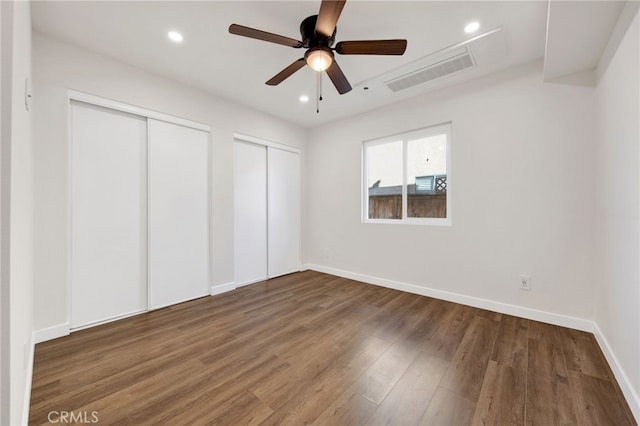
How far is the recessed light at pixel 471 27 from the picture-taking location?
2.07 meters

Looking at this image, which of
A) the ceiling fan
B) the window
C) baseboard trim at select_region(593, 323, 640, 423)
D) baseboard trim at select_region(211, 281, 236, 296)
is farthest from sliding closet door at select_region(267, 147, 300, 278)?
baseboard trim at select_region(593, 323, 640, 423)

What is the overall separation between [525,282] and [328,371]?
2323 millimetres

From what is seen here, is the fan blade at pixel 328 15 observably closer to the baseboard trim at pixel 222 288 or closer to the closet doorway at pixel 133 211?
the closet doorway at pixel 133 211

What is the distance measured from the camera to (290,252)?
459cm

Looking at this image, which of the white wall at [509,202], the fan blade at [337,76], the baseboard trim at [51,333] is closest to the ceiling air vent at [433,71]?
the white wall at [509,202]

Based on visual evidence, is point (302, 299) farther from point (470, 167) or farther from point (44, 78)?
point (44, 78)

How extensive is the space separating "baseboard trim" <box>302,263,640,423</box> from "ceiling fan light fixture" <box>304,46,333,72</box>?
2933 mm

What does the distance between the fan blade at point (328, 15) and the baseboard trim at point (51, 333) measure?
3364 mm

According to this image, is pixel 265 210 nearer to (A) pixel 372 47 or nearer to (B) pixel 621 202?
(A) pixel 372 47

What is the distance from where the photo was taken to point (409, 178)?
3.67 metres

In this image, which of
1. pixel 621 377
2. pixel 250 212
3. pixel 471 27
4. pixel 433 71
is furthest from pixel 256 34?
pixel 621 377

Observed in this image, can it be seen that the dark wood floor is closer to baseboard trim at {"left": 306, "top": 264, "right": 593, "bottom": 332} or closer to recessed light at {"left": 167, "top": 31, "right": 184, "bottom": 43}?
baseboard trim at {"left": 306, "top": 264, "right": 593, "bottom": 332}

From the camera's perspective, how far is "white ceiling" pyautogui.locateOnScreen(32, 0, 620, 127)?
6.31 ft

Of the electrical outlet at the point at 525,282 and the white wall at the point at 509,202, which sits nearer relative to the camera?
the white wall at the point at 509,202
